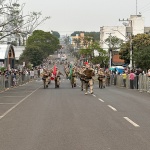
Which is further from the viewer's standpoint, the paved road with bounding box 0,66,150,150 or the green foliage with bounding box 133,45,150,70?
the green foliage with bounding box 133,45,150,70

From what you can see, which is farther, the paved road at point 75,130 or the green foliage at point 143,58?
the green foliage at point 143,58

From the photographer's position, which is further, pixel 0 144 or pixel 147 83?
pixel 147 83

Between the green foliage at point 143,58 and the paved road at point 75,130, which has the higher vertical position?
the green foliage at point 143,58

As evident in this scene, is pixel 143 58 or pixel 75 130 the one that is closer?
pixel 75 130

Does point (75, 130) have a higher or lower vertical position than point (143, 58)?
lower

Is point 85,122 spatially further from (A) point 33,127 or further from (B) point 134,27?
(B) point 134,27

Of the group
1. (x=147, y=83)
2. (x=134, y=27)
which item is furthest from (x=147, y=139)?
(x=134, y=27)

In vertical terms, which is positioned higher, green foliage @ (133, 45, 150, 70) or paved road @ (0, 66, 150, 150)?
green foliage @ (133, 45, 150, 70)

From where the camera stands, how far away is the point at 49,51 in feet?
510

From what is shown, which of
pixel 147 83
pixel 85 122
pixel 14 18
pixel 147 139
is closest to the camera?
pixel 147 139

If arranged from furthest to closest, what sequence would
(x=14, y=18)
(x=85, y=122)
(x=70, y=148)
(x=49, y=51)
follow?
(x=49, y=51) < (x=14, y=18) < (x=85, y=122) < (x=70, y=148)

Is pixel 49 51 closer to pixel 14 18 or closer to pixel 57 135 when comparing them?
pixel 14 18

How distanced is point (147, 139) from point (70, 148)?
6.72ft

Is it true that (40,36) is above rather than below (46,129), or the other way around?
above
